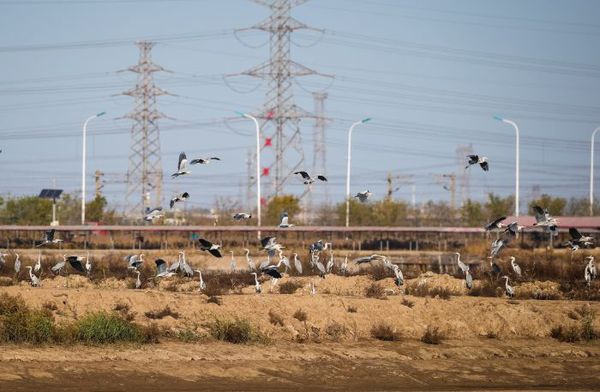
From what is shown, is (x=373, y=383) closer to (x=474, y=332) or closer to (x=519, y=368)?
(x=519, y=368)

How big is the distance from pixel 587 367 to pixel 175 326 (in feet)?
35.8

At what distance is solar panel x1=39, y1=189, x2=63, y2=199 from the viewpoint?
8756cm

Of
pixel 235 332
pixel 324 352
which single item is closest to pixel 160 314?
pixel 235 332

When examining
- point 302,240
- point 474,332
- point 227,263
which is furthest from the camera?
point 302,240

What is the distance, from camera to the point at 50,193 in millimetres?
88562

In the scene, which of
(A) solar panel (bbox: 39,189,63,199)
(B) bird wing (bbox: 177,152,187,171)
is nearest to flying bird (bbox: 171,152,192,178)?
(B) bird wing (bbox: 177,152,187,171)

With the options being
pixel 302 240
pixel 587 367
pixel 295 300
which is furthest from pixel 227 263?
pixel 587 367

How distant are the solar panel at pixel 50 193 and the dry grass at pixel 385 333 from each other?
187 ft

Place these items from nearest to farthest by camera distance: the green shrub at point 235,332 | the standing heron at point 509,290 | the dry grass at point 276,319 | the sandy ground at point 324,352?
the sandy ground at point 324,352 → the green shrub at point 235,332 → the dry grass at point 276,319 → the standing heron at point 509,290

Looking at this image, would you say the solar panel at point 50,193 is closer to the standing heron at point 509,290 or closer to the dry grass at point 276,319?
the standing heron at point 509,290

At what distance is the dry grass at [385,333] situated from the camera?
3241cm

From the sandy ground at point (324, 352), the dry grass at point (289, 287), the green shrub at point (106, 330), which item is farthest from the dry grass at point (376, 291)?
the green shrub at point (106, 330)

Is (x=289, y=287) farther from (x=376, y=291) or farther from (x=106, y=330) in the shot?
(x=106, y=330)

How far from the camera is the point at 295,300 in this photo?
33.7 meters
